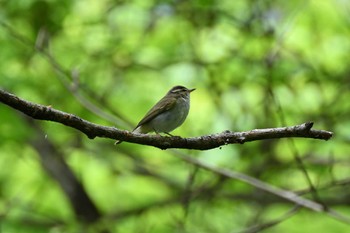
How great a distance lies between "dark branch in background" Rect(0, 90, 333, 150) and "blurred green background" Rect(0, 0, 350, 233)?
3184 millimetres

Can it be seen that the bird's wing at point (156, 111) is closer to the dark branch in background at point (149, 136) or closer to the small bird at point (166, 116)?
the small bird at point (166, 116)

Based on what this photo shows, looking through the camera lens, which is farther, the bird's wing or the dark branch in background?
the bird's wing

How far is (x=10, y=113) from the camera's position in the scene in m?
6.93

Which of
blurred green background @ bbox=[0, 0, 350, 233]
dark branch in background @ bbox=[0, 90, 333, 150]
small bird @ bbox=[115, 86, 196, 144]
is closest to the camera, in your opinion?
dark branch in background @ bbox=[0, 90, 333, 150]

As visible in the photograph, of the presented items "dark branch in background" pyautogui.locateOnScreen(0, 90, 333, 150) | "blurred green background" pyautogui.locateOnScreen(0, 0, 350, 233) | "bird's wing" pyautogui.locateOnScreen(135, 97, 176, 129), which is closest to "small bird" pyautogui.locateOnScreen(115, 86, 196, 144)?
"bird's wing" pyautogui.locateOnScreen(135, 97, 176, 129)

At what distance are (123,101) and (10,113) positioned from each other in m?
1.70

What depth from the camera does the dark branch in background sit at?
2.80 m

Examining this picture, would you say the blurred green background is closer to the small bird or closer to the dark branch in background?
the small bird

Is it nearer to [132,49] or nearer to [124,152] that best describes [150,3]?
[132,49]

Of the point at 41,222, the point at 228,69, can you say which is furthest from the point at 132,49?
the point at 41,222

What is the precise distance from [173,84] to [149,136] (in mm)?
4729

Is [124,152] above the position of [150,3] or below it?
below

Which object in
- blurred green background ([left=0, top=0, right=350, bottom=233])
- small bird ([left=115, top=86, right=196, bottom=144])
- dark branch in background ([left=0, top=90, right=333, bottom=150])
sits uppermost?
blurred green background ([left=0, top=0, right=350, bottom=233])

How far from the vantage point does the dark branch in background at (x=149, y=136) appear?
110 inches
